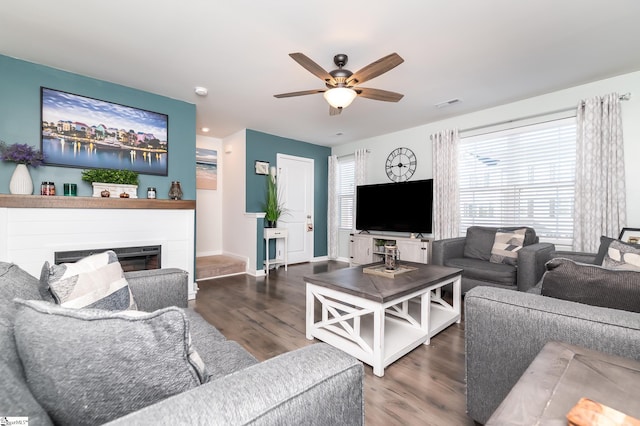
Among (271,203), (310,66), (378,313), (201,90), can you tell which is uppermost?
(201,90)

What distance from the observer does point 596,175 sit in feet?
9.82

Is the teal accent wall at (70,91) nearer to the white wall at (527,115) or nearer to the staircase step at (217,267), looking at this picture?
the staircase step at (217,267)

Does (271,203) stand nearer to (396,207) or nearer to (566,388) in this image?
(396,207)

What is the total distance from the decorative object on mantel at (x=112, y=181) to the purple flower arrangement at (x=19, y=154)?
1.31ft

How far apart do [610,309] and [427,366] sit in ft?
3.84

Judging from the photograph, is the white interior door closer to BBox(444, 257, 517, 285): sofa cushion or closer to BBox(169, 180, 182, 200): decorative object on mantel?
BBox(169, 180, 182, 200): decorative object on mantel

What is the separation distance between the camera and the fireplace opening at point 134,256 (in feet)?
9.15

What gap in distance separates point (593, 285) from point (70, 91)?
433 centimetres

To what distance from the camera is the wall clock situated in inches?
185

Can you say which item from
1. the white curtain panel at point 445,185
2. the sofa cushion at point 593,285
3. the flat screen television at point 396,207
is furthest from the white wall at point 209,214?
the sofa cushion at point 593,285

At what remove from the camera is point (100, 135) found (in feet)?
9.96

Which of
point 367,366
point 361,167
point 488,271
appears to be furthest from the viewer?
point 361,167

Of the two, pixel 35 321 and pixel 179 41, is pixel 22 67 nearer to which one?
pixel 179 41

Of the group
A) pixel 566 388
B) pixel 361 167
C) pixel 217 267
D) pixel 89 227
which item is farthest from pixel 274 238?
pixel 566 388
